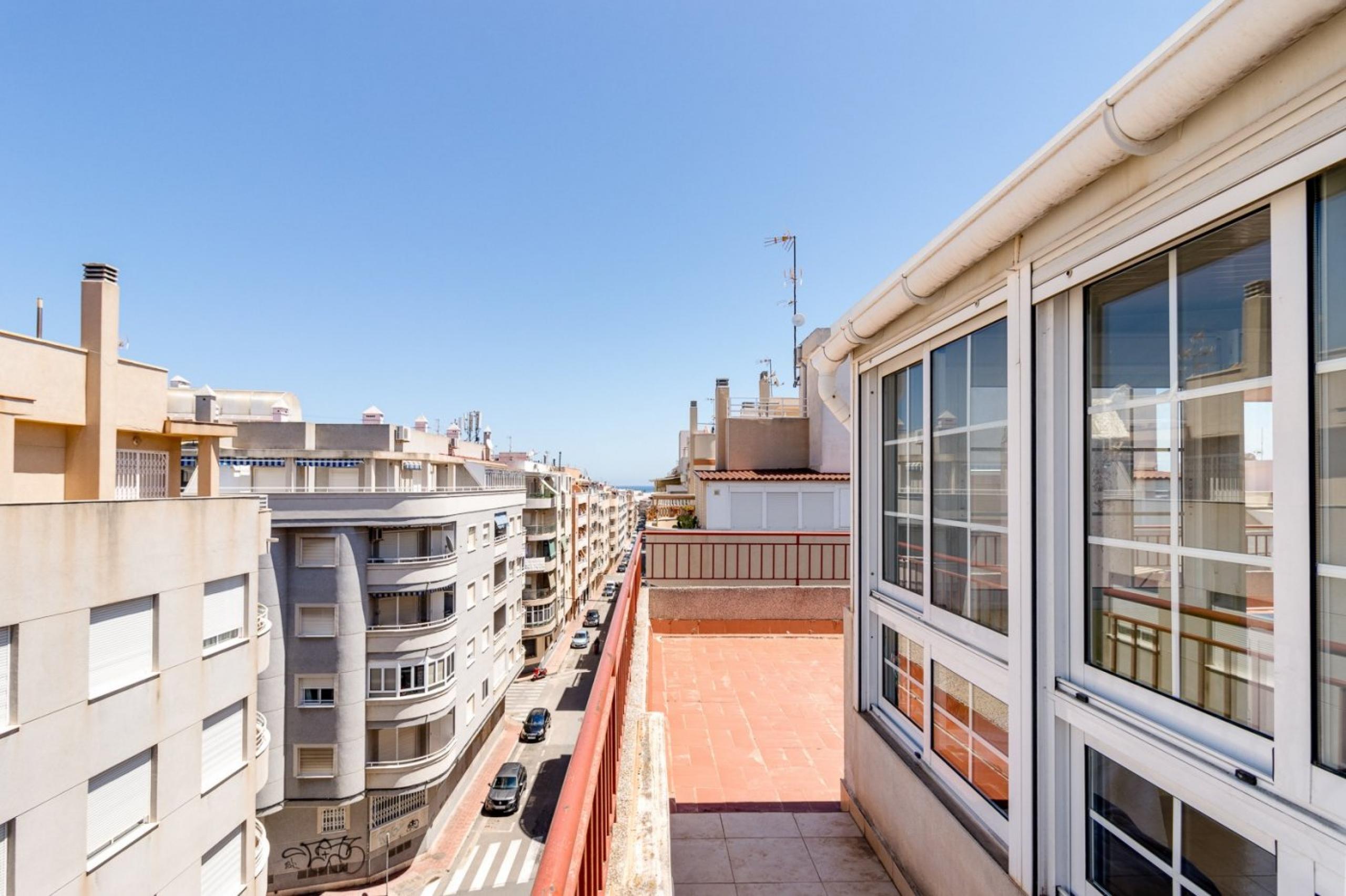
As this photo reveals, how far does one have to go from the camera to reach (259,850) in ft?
39.7

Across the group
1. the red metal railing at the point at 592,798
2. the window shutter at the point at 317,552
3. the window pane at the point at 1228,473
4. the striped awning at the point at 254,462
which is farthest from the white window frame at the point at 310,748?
the window pane at the point at 1228,473

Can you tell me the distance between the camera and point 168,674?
30.9ft

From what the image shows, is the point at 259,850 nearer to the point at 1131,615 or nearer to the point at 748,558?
the point at 748,558

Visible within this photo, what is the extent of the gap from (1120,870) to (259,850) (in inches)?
608

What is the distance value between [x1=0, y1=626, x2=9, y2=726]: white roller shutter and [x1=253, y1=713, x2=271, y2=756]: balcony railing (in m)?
5.18

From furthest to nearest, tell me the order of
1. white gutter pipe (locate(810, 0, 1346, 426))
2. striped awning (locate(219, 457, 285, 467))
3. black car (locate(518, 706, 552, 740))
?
1. black car (locate(518, 706, 552, 740))
2. striped awning (locate(219, 457, 285, 467))
3. white gutter pipe (locate(810, 0, 1346, 426))

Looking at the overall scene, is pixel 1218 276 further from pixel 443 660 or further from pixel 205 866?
pixel 443 660

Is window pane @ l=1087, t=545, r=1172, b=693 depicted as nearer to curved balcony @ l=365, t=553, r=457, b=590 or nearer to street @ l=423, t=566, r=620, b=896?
street @ l=423, t=566, r=620, b=896

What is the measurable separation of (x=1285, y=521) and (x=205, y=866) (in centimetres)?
1459

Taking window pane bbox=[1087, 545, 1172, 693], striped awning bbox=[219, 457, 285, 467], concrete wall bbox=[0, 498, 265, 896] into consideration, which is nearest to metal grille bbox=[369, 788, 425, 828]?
concrete wall bbox=[0, 498, 265, 896]

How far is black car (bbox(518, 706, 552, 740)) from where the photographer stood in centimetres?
2444

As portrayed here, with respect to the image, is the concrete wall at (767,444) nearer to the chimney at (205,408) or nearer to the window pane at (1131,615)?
the window pane at (1131,615)

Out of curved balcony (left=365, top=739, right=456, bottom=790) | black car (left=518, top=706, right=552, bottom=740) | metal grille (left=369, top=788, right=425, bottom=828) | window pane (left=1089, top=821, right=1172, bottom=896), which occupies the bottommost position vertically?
black car (left=518, top=706, right=552, bottom=740)

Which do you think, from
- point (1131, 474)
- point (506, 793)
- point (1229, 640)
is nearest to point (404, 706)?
point (506, 793)
